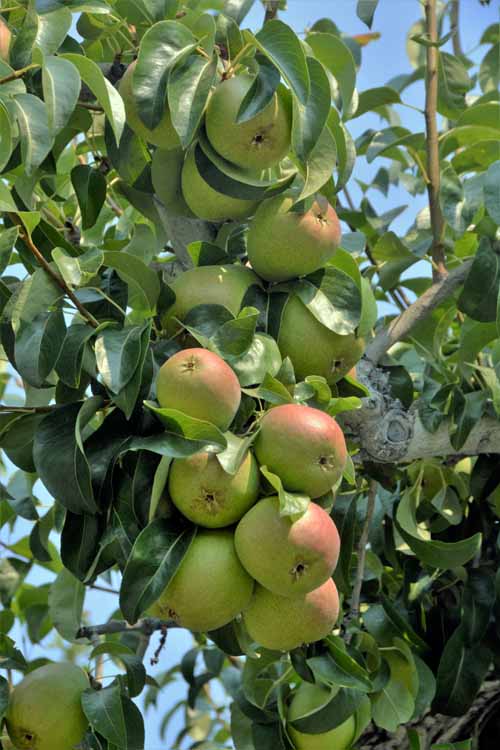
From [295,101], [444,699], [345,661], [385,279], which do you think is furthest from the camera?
[385,279]

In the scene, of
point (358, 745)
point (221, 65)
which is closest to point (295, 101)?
point (221, 65)

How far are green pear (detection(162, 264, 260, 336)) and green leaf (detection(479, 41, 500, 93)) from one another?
4.33 ft

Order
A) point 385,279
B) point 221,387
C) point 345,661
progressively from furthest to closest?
point 385,279, point 345,661, point 221,387

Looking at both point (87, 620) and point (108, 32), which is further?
point (87, 620)

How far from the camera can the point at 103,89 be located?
1.19 m

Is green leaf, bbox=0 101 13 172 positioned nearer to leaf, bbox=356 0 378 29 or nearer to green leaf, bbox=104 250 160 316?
green leaf, bbox=104 250 160 316

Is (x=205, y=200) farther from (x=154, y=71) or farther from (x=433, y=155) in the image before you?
(x=433, y=155)

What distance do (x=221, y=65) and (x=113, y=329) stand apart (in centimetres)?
38

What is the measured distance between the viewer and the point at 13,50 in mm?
1264

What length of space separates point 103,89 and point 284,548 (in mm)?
559

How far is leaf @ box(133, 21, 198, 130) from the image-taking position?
1221 mm

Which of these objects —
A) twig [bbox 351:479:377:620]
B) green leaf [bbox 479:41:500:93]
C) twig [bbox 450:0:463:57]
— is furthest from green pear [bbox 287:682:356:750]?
green leaf [bbox 479:41:500:93]

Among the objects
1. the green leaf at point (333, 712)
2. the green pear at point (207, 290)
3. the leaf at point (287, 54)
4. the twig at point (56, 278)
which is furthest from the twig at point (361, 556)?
the leaf at point (287, 54)

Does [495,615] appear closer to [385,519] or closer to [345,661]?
[385,519]
